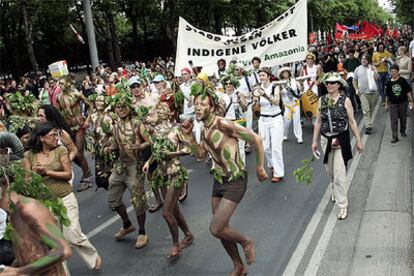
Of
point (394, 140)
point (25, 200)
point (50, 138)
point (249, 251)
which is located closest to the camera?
point (25, 200)

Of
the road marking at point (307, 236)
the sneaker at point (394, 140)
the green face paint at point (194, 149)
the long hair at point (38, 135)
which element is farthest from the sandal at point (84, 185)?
the sneaker at point (394, 140)

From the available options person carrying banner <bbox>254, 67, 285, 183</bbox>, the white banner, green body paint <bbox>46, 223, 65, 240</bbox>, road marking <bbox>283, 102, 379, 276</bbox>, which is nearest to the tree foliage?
the white banner

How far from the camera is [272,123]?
30.3 feet

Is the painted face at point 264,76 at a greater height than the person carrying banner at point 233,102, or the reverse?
the painted face at point 264,76

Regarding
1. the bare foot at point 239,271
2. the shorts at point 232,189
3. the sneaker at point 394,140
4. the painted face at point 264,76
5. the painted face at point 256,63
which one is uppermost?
the painted face at point 256,63

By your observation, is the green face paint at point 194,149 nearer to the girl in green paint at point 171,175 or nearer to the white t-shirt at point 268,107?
the girl in green paint at point 171,175

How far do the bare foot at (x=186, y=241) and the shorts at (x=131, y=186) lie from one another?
1.85 ft

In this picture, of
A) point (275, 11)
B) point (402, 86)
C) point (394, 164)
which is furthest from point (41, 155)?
point (275, 11)

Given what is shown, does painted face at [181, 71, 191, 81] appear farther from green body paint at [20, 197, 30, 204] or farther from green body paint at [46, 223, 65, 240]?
green body paint at [46, 223, 65, 240]

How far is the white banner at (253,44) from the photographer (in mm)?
10719

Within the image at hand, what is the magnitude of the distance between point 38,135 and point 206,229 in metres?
2.69

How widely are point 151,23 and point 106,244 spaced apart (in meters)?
38.4

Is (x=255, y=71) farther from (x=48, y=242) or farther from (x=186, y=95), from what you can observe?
(x=48, y=242)

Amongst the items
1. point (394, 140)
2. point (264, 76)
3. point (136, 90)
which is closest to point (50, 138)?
point (136, 90)
